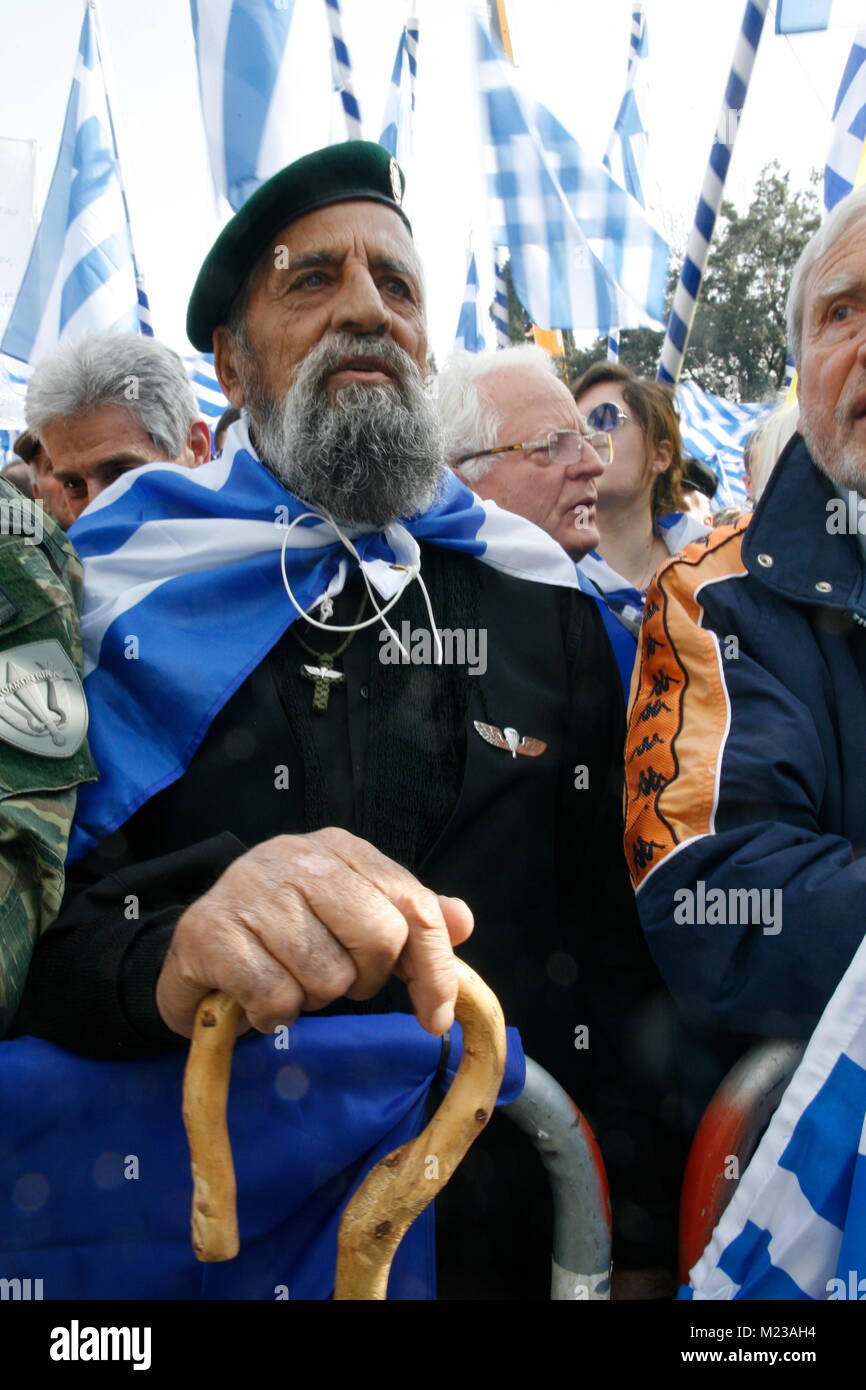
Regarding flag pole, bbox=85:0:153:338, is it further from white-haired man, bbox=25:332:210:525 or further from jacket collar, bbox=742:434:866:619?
jacket collar, bbox=742:434:866:619

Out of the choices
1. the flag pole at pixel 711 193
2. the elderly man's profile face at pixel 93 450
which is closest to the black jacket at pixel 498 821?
the elderly man's profile face at pixel 93 450

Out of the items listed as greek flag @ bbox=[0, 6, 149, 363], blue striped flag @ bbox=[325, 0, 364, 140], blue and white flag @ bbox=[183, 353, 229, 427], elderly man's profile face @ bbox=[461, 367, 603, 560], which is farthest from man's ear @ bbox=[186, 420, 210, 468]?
blue and white flag @ bbox=[183, 353, 229, 427]

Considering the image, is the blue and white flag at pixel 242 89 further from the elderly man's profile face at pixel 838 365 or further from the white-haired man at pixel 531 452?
the elderly man's profile face at pixel 838 365

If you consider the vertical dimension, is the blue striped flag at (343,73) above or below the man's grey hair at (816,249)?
above

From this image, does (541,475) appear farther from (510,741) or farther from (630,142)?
(630,142)

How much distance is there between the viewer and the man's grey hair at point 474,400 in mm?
3246

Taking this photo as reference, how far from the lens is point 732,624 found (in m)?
1.59

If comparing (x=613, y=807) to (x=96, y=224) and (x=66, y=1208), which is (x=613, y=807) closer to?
(x=66, y=1208)

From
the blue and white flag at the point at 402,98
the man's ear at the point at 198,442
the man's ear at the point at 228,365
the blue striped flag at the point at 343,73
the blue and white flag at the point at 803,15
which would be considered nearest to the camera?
the man's ear at the point at 228,365

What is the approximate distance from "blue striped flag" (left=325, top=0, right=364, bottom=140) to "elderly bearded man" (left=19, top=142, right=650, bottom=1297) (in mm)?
3840

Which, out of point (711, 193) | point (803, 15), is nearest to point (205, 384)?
point (711, 193)

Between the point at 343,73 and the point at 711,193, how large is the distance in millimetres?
2070

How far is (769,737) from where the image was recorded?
145 cm

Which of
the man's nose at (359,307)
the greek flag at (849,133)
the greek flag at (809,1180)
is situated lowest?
the greek flag at (809,1180)
